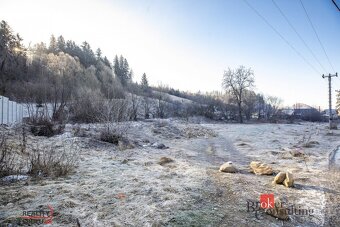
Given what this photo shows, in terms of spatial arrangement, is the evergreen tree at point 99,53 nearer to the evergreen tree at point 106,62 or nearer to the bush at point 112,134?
the evergreen tree at point 106,62

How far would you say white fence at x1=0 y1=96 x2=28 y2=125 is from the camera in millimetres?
15680

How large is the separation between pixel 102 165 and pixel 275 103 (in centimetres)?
8798

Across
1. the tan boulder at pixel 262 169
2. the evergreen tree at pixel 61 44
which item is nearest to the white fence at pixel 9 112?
the tan boulder at pixel 262 169

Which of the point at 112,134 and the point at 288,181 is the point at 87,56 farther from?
the point at 288,181

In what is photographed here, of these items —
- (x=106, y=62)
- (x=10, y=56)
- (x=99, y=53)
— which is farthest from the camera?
(x=99, y=53)

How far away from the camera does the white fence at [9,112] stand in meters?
15.7

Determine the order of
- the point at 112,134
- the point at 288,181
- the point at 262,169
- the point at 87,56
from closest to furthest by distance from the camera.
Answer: the point at 288,181 < the point at 262,169 < the point at 112,134 < the point at 87,56

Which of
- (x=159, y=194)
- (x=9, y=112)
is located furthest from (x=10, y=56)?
(x=159, y=194)

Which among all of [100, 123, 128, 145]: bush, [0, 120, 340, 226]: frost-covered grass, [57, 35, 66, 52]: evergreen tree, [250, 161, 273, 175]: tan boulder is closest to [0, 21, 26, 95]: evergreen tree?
[100, 123, 128, 145]: bush

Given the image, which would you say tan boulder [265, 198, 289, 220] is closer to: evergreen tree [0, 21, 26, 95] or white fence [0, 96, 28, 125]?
white fence [0, 96, 28, 125]

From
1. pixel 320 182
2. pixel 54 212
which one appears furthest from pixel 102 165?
pixel 320 182

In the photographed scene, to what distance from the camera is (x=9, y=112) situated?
16.7 metres

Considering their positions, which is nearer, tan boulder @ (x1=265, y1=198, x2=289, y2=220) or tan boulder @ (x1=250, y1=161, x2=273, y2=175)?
tan boulder @ (x1=265, y1=198, x2=289, y2=220)

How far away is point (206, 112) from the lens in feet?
156
